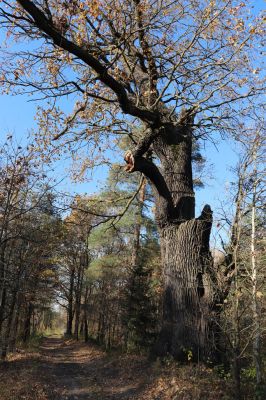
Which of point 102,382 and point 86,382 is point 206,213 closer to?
point 102,382

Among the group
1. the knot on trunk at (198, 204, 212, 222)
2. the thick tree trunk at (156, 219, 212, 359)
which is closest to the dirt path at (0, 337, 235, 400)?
the thick tree trunk at (156, 219, 212, 359)

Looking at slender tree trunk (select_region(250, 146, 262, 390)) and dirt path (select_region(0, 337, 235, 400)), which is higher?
slender tree trunk (select_region(250, 146, 262, 390))

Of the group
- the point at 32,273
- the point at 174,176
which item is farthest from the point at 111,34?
the point at 32,273

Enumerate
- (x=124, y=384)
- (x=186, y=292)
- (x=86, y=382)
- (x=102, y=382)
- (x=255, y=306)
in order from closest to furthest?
(x=255, y=306)
(x=186, y=292)
(x=124, y=384)
(x=102, y=382)
(x=86, y=382)

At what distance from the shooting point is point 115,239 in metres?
23.2

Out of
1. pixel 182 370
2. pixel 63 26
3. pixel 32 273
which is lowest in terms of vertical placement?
pixel 182 370

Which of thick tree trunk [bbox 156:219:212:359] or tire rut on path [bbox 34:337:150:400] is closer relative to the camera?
thick tree trunk [bbox 156:219:212:359]

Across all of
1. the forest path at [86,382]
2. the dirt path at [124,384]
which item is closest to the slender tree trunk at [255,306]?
the dirt path at [124,384]

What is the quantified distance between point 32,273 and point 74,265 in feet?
48.7

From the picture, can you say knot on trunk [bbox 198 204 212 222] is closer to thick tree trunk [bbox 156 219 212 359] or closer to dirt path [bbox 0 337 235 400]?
thick tree trunk [bbox 156 219 212 359]

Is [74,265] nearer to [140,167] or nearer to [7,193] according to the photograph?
[7,193]

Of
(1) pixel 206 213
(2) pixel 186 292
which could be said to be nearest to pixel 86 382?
(2) pixel 186 292

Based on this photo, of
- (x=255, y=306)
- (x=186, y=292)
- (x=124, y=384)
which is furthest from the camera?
(x=124, y=384)

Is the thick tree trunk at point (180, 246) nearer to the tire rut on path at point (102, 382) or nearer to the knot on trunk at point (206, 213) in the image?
the knot on trunk at point (206, 213)
